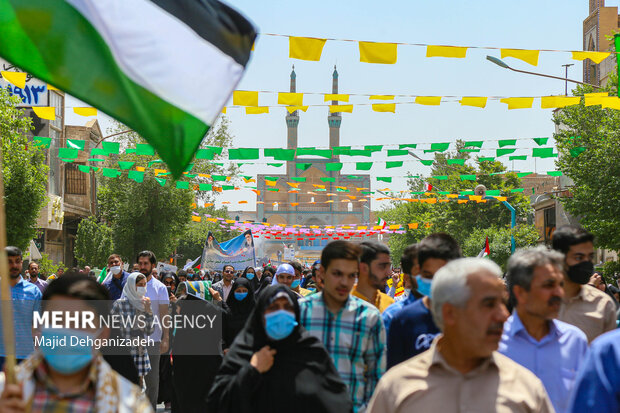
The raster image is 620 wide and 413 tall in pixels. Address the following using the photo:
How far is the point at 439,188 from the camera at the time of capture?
201 feet

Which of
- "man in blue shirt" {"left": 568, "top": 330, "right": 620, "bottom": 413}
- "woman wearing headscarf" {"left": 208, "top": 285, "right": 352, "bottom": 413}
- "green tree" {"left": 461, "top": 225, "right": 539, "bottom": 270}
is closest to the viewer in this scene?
"man in blue shirt" {"left": 568, "top": 330, "right": 620, "bottom": 413}

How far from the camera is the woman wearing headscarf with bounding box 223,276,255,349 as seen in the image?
976cm

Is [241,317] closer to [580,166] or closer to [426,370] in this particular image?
[426,370]

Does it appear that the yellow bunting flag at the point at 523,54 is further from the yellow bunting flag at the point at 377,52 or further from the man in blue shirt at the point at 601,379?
the man in blue shirt at the point at 601,379

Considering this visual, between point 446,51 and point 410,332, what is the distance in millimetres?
8850

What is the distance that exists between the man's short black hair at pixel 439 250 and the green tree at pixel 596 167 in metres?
21.7

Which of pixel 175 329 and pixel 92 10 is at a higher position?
pixel 92 10

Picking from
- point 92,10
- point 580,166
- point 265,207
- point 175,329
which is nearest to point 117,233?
point 580,166

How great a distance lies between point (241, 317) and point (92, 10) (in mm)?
5461

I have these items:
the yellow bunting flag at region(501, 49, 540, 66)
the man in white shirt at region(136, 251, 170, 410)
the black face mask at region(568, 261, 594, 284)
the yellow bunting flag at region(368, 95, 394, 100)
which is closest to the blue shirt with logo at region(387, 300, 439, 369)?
the black face mask at region(568, 261, 594, 284)

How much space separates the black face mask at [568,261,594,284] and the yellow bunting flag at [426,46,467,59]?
7.88 m

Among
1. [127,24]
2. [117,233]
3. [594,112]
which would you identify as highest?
[594,112]

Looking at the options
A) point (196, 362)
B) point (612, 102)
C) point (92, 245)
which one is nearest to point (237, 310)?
point (196, 362)

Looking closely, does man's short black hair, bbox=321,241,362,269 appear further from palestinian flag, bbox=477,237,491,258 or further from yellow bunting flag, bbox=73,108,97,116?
palestinian flag, bbox=477,237,491,258
